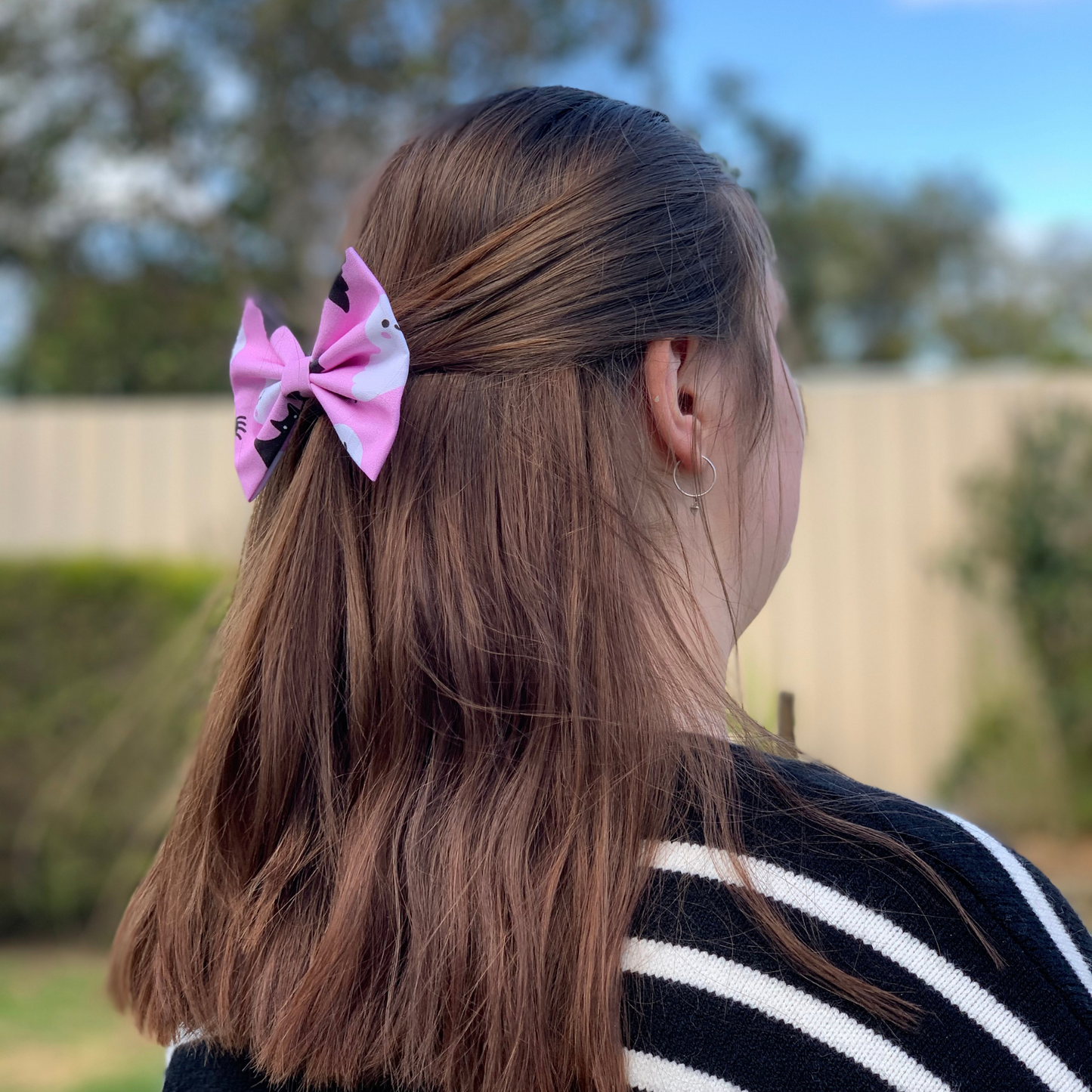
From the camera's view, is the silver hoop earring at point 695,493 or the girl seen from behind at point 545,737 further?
the silver hoop earring at point 695,493

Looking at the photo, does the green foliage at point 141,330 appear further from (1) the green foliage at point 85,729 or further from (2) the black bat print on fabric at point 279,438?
(2) the black bat print on fabric at point 279,438

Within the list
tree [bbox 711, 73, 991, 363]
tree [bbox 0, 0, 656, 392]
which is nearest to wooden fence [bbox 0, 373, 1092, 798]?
tree [bbox 0, 0, 656, 392]

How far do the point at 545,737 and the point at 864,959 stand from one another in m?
0.30

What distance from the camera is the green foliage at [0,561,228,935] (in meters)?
4.68

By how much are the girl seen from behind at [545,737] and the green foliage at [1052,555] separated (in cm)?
500

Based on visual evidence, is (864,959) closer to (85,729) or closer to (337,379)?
(337,379)

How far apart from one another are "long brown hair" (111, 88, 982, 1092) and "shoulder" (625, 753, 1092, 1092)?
1.1 inches

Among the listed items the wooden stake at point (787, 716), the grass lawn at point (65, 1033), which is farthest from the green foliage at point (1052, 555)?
the wooden stake at point (787, 716)

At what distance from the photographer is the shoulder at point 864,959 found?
80 centimetres

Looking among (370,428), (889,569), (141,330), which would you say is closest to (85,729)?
(889,569)

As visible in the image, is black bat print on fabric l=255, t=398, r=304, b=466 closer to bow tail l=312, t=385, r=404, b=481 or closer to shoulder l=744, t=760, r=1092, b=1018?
bow tail l=312, t=385, r=404, b=481

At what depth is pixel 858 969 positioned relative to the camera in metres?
0.82

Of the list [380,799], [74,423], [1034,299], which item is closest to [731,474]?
[380,799]

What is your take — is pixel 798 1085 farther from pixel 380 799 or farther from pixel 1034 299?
pixel 1034 299
